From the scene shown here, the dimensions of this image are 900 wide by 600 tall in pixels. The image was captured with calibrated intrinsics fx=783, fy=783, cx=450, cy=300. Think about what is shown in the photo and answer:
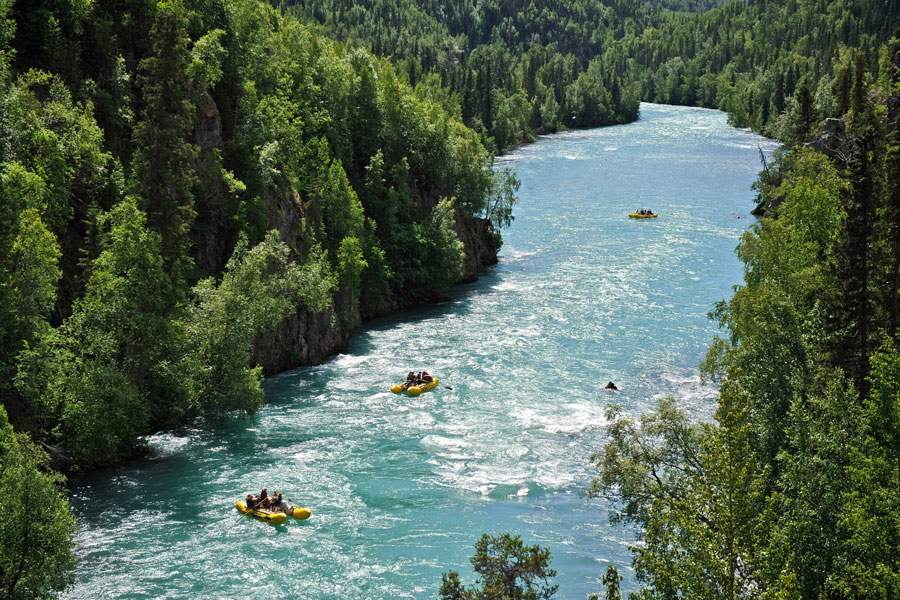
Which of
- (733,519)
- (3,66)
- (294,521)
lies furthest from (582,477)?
(3,66)

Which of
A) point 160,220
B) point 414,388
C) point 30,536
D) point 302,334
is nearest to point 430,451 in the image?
point 414,388

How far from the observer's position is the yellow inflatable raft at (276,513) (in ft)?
123

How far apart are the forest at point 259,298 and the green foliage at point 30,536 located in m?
0.07

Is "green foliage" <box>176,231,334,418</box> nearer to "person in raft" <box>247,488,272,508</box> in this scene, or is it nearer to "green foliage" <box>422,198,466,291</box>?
"person in raft" <box>247,488,272,508</box>

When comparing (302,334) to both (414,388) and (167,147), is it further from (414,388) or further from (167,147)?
(167,147)

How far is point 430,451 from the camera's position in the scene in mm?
46562

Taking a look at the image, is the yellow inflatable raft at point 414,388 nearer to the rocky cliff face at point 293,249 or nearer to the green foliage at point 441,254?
the rocky cliff face at point 293,249

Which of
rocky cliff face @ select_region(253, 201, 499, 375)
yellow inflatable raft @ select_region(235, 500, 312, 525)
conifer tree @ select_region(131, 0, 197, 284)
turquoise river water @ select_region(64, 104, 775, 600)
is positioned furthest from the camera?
rocky cliff face @ select_region(253, 201, 499, 375)

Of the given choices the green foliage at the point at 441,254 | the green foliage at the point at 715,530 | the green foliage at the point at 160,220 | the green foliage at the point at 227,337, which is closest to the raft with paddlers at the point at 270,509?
the green foliage at the point at 160,220

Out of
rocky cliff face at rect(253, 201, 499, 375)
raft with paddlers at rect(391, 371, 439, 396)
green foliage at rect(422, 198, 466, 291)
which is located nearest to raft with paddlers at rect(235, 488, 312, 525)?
raft with paddlers at rect(391, 371, 439, 396)

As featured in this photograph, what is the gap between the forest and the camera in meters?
25.3

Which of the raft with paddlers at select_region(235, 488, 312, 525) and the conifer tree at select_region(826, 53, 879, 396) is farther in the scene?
the raft with paddlers at select_region(235, 488, 312, 525)

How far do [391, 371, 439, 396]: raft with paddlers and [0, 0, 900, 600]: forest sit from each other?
8.97 meters

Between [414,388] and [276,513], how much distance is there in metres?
18.0
